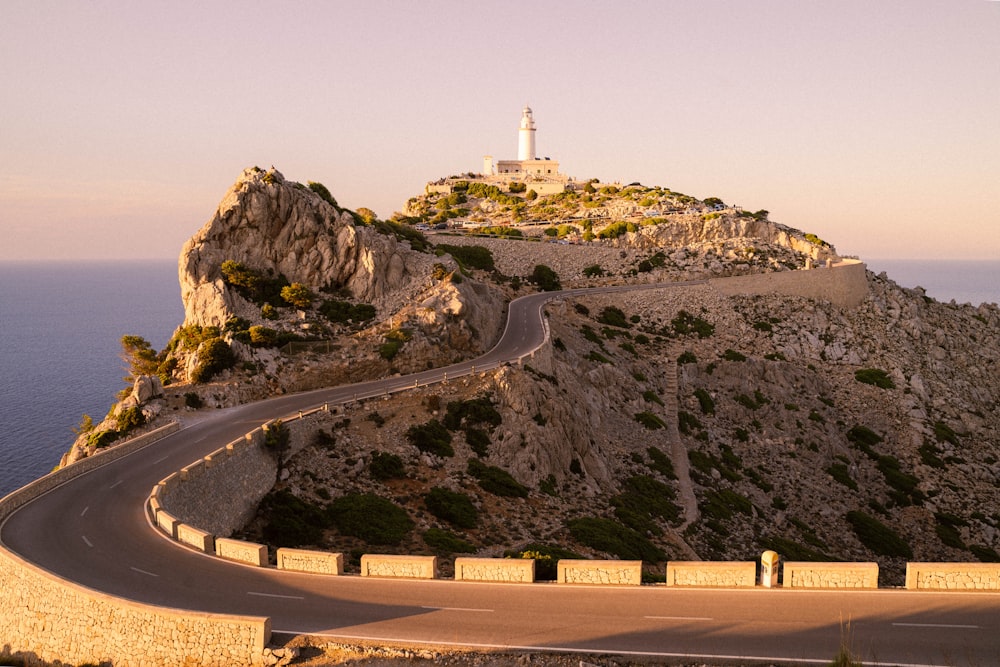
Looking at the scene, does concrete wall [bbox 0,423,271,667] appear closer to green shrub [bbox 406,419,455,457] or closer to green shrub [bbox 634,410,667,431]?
green shrub [bbox 406,419,455,457]

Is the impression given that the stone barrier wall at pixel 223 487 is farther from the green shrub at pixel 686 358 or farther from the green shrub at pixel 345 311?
the green shrub at pixel 686 358

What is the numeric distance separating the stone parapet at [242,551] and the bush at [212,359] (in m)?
18.3

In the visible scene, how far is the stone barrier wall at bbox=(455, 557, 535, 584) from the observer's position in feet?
60.1

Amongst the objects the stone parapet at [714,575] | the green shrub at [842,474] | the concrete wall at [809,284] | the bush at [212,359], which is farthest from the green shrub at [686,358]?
the stone parapet at [714,575]

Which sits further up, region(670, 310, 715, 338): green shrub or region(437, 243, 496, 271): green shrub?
region(437, 243, 496, 271): green shrub

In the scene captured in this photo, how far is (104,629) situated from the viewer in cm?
1645

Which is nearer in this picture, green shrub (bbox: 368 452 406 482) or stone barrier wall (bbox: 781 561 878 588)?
stone barrier wall (bbox: 781 561 878 588)

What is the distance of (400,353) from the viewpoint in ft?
136

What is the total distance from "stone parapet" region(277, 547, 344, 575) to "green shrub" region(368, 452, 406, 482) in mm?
10463

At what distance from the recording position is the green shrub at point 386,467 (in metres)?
30.0

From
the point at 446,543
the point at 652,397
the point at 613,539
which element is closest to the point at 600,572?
the point at 446,543

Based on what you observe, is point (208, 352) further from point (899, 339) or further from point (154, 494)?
point (899, 339)

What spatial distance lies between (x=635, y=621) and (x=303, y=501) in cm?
1673

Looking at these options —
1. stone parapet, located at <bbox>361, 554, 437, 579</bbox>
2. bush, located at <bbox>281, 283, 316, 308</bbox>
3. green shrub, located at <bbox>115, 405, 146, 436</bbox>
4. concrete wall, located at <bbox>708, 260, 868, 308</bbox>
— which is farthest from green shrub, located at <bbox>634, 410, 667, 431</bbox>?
green shrub, located at <bbox>115, 405, 146, 436</bbox>
